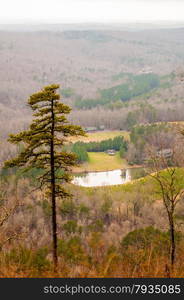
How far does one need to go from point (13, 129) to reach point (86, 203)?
6061cm

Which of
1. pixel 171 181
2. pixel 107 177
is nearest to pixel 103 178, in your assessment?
pixel 107 177

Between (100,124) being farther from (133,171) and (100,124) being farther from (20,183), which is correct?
(20,183)

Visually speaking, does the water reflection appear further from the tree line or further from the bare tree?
the bare tree

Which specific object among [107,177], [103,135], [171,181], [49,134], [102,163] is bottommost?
[103,135]

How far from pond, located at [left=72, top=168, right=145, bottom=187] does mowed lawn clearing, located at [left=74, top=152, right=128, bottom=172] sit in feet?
6.39

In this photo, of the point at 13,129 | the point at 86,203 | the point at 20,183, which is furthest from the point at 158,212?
the point at 13,129

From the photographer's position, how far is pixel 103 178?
233 feet

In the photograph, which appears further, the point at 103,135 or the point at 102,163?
the point at 103,135

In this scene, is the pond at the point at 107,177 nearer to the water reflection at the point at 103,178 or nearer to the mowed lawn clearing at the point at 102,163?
the water reflection at the point at 103,178

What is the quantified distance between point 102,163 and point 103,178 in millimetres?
9885

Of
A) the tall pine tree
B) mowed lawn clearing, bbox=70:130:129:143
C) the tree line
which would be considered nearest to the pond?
the tree line

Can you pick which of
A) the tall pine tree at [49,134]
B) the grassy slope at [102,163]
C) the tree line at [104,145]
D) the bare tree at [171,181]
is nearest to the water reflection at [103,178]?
the grassy slope at [102,163]

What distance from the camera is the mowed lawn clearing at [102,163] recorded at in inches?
3041

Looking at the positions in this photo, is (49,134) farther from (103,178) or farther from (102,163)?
(102,163)
